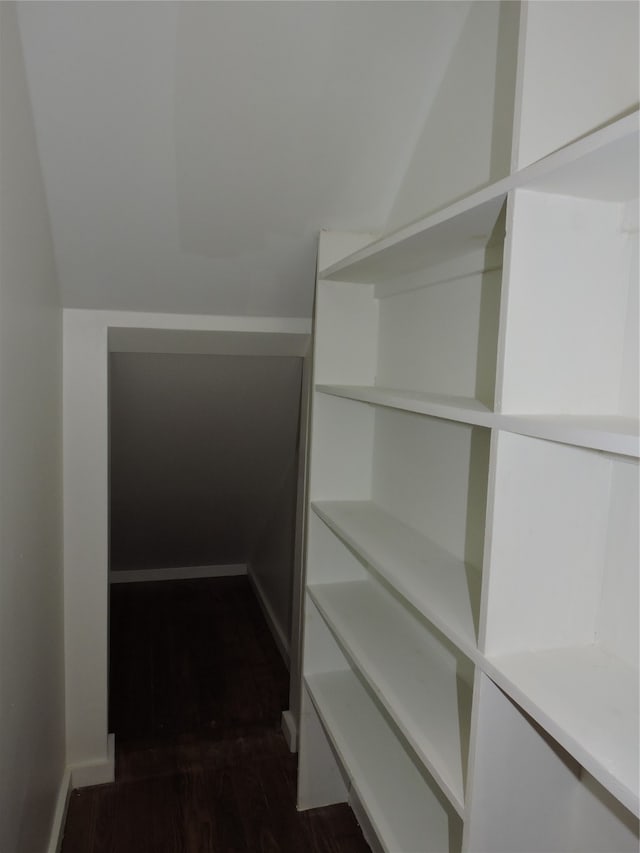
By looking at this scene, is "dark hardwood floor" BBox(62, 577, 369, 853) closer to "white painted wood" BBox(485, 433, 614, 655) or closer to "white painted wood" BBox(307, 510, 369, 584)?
"white painted wood" BBox(307, 510, 369, 584)

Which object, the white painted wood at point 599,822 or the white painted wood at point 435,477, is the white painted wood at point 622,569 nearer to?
the white painted wood at point 599,822

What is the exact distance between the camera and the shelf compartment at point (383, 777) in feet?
4.83

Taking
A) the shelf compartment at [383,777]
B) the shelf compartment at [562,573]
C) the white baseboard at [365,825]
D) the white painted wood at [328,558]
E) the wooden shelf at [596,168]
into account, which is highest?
the wooden shelf at [596,168]

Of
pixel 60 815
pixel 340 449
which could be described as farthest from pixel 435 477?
pixel 60 815

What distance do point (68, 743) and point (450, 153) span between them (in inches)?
93.7

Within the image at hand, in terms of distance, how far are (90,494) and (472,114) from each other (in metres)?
1.72

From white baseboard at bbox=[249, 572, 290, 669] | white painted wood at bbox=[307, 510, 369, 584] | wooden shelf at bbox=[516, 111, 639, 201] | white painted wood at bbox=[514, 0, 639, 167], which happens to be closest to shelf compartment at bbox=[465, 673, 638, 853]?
wooden shelf at bbox=[516, 111, 639, 201]

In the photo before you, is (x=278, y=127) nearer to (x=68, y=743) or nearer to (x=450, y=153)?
(x=450, y=153)

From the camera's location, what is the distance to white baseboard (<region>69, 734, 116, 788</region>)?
2.35 meters

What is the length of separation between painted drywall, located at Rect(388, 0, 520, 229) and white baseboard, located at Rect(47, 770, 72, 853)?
220 cm

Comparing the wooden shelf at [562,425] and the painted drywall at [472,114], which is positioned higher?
the painted drywall at [472,114]

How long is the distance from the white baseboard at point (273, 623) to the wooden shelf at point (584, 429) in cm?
267

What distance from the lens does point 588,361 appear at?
1.02 m

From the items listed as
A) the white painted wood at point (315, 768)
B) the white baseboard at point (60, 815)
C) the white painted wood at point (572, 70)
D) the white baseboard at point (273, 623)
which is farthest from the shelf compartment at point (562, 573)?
the white baseboard at point (273, 623)
